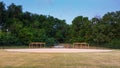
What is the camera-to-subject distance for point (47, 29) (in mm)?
59781

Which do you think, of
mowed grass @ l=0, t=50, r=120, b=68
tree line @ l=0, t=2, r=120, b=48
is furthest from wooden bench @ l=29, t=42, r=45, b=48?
mowed grass @ l=0, t=50, r=120, b=68

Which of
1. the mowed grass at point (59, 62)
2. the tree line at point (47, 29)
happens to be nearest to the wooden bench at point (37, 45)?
the tree line at point (47, 29)

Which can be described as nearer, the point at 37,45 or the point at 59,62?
the point at 59,62

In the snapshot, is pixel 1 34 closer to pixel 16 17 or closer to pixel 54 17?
pixel 16 17

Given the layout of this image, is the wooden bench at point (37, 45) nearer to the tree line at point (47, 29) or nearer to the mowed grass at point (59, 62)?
the tree line at point (47, 29)

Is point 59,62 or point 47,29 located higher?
point 47,29

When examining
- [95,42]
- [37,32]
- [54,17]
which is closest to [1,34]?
[37,32]

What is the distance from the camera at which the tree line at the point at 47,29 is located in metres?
47.2

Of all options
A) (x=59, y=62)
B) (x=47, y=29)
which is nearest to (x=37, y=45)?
(x=47, y=29)

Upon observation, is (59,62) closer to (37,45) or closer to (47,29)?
(37,45)

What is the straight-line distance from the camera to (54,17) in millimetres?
70625

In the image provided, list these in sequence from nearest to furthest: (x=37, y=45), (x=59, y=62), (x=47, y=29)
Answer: (x=59, y=62)
(x=37, y=45)
(x=47, y=29)

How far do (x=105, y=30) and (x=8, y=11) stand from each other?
20.5 metres

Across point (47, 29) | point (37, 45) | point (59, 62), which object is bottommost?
point (37, 45)
